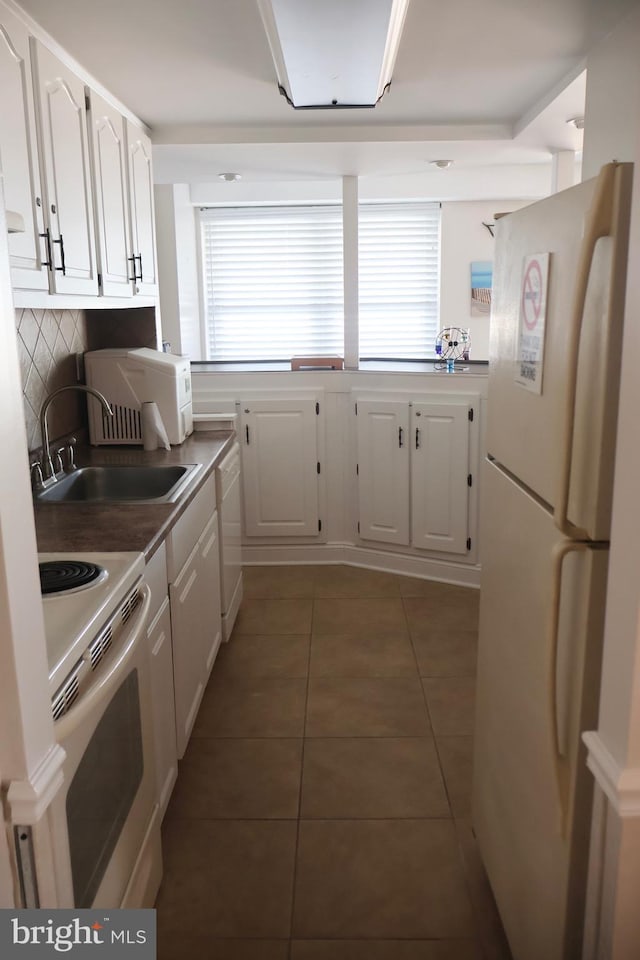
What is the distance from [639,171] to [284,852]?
189cm

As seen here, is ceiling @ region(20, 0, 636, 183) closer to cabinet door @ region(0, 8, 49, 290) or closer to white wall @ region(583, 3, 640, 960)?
cabinet door @ region(0, 8, 49, 290)

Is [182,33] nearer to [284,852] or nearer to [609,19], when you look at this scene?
[609,19]

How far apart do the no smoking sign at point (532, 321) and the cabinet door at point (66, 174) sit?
1396 millimetres

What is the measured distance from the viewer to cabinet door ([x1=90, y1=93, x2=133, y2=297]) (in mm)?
2646

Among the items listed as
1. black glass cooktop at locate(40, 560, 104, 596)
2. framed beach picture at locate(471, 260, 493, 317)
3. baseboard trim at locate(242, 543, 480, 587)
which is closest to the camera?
black glass cooktop at locate(40, 560, 104, 596)

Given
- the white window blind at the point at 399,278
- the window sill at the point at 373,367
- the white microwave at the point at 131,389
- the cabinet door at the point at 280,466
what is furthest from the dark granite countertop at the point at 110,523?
the white window blind at the point at 399,278

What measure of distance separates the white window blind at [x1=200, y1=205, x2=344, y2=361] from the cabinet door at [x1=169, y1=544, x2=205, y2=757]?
3.45 metres

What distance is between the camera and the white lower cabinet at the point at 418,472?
3.96 meters

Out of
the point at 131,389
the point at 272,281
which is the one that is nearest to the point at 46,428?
the point at 131,389

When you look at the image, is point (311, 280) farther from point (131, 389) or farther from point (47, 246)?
point (47, 246)

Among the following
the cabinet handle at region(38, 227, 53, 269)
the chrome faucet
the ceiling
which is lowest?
the chrome faucet

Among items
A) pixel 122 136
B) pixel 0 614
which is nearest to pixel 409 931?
pixel 0 614

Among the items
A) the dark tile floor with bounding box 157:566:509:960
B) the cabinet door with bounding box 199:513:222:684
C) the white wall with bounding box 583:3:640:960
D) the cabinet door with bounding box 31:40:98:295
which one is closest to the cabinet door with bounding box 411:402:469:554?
the dark tile floor with bounding box 157:566:509:960

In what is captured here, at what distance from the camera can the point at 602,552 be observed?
1.21m
